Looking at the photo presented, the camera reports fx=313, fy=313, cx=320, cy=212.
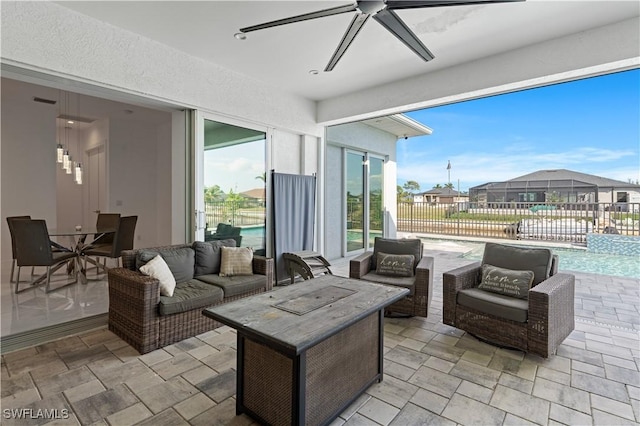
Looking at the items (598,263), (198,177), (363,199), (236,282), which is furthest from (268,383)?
(598,263)

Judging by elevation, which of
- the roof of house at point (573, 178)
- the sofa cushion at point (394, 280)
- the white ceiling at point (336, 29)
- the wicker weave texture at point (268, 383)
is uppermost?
the white ceiling at point (336, 29)

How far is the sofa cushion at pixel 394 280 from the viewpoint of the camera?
343 cm

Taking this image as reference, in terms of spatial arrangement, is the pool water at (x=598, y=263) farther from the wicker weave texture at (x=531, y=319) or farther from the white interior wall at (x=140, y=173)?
the white interior wall at (x=140, y=173)

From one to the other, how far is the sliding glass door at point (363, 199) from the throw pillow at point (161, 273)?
14.3 feet

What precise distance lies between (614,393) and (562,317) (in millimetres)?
651

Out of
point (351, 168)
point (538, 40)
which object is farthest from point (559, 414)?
point (351, 168)

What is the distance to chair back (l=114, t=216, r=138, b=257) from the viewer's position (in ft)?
15.9

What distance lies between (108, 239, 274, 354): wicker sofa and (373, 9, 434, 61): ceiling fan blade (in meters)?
2.74

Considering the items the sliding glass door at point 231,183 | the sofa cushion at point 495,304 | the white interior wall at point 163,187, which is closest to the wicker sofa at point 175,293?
the sliding glass door at point 231,183

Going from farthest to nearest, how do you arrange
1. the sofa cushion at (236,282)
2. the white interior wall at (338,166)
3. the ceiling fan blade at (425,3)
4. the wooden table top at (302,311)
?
the white interior wall at (338,166) → the sofa cushion at (236,282) → the ceiling fan blade at (425,3) → the wooden table top at (302,311)

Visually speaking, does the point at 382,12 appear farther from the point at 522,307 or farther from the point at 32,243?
the point at 32,243

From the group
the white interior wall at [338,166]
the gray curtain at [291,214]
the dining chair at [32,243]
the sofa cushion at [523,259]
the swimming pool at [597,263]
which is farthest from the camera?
the white interior wall at [338,166]

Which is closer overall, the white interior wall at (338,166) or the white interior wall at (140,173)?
the white interior wall at (338,166)

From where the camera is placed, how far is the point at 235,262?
3.75 metres
